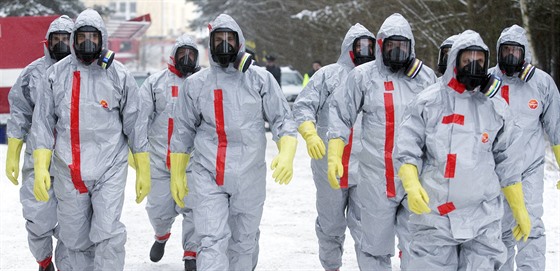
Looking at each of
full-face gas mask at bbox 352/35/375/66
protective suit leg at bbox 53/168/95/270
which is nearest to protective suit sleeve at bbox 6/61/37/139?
protective suit leg at bbox 53/168/95/270

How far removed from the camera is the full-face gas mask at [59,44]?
762cm

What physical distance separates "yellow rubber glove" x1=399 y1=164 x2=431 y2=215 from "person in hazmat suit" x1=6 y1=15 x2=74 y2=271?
2.91 m

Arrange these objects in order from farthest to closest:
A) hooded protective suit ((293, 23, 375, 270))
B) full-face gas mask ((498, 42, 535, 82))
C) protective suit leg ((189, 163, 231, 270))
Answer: hooded protective suit ((293, 23, 375, 270)), full-face gas mask ((498, 42, 535, 82)), protective suit leg ((189, 163, 231, 270))

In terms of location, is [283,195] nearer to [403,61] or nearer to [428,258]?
[403,61]

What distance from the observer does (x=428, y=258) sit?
5578mm

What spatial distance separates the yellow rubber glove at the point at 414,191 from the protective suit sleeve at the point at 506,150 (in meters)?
0.47

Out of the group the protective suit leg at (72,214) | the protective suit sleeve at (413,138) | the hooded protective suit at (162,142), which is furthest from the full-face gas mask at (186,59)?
the protective suit sleeve at (413,138)

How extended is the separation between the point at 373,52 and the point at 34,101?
8.67 feet

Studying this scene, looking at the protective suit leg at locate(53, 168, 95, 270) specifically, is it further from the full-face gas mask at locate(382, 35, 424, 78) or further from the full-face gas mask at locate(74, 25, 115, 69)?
the full-face gas mask at locate(382, 35, 424, 78)

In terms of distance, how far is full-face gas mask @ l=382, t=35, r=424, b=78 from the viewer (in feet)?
22.0

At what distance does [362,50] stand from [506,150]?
2459 millimetres

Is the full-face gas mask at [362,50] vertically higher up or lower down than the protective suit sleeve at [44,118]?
higher up

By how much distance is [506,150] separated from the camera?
5598mm

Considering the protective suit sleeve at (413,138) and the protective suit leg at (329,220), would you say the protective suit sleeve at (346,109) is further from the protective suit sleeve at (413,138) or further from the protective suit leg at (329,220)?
the protective suit sleeve at (413,138)
